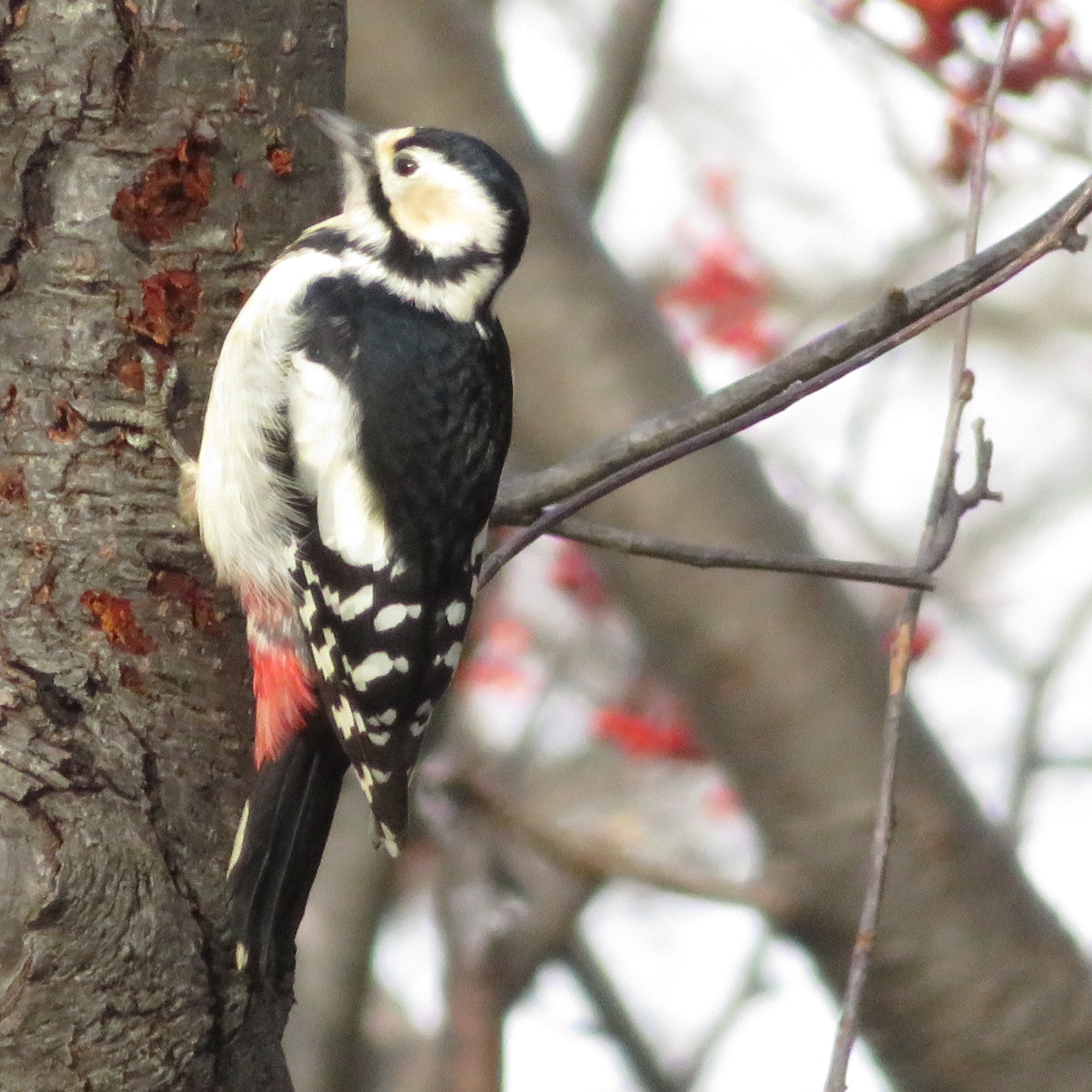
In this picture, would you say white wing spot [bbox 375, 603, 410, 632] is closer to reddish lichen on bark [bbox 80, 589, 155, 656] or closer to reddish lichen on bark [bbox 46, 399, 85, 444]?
reddish lichen on bark [bbox 80, 589, 155, 656]

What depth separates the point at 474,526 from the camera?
2494mm

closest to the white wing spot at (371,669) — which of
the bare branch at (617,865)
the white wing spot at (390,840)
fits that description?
the white wing spot at (390,840)

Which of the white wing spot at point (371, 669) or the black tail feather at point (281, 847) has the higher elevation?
the white wing spot at point (371, 669)

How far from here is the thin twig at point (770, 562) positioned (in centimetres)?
202

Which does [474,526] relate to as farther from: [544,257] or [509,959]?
[509,959]

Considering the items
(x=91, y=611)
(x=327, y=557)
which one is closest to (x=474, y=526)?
(x=327, y=557)

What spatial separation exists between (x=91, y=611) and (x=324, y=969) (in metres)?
2.35

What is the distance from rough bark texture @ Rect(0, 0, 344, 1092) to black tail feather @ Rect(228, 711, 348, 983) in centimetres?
3

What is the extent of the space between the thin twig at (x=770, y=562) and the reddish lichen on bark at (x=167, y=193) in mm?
761

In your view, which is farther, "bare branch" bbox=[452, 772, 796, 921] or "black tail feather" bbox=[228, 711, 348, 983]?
"bare branch" bbox=[452, 772, 796, 921]

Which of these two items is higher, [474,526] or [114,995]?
[474,526]

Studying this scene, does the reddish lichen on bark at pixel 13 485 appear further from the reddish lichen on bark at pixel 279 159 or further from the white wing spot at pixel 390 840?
the white wing spot at pixel 390 840

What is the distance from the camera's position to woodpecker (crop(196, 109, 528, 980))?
229cm

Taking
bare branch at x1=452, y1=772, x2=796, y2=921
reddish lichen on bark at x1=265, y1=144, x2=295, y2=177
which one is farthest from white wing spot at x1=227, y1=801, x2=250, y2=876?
bare branch at x1=452, y1=772, x2=796, y2=921
